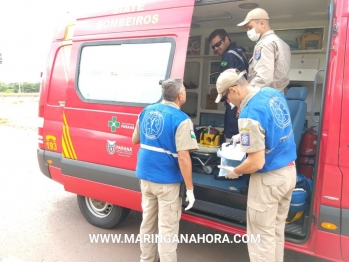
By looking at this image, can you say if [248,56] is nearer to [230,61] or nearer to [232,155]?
[230,61]

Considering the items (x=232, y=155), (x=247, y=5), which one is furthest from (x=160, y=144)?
(x=247, y=5)

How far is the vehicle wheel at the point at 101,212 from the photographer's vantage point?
346cm

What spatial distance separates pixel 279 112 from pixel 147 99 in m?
1.33

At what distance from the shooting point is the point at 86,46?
11.1ft

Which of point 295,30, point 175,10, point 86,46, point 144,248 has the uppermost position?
point 295,30

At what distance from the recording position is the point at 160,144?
2.38 metres

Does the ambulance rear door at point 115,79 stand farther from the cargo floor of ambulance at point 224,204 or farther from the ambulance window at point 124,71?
the cargo floor of ambulance at point 224,204

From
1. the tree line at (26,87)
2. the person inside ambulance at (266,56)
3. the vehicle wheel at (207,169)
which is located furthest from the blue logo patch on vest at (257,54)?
the tree line at (26,87)

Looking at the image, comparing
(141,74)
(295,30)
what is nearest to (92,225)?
(141,74)

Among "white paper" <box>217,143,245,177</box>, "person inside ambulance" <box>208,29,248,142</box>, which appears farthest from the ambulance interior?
"person inside ambulance" <box>208,29,248,142</box>

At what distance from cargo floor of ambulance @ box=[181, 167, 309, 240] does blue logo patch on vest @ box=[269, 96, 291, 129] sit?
79 centimetres

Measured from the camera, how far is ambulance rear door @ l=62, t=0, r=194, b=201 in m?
2.82

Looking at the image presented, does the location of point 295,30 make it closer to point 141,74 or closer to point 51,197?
point 141,74

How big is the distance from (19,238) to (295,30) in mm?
4254
